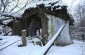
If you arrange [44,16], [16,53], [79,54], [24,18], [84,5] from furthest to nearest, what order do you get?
[84,5]
[24,18]
[44,16]
[16,53]
[79,54]

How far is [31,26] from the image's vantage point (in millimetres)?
14688

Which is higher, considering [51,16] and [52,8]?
[52,8]

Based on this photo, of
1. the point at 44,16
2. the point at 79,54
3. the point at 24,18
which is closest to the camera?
the point at 79,54

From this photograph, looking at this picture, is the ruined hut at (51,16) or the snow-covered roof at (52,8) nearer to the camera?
the snow-covered roof at (52,8)

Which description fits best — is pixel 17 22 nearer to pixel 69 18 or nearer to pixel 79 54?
pixel 69 18

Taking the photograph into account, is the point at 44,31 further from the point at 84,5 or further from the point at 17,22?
the point at 84,5

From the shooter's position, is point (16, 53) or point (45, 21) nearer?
point (16, 53)

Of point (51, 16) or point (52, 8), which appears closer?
point (52, 8)

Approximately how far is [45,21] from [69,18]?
61.2 inches

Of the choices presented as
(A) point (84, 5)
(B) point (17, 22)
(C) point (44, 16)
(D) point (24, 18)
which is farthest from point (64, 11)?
(A) point (84, 5)

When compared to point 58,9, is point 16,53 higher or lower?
lower

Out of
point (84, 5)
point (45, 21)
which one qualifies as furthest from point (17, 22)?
point (84, 5)

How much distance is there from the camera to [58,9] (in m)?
11.7

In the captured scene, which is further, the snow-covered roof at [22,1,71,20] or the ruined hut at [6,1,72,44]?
the ruined hut at [6,1,72,44]
